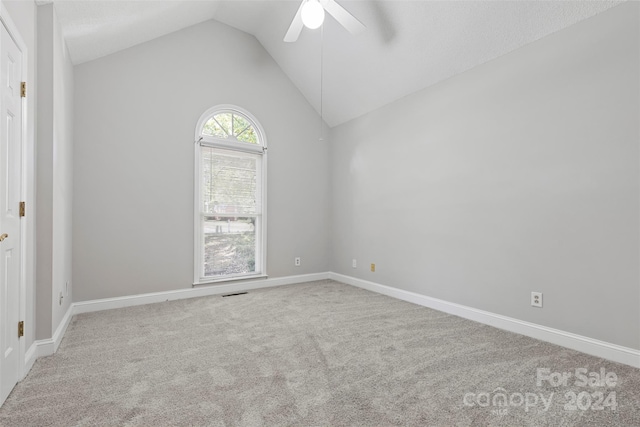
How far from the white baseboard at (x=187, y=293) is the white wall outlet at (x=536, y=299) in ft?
9.84

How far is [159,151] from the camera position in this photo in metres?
3.84

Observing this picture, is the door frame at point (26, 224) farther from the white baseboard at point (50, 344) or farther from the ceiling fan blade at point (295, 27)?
the ceiling fan blade at point (295, 27)

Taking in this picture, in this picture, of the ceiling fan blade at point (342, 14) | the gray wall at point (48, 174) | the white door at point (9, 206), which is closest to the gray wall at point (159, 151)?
the gray wall at point (48, 174)

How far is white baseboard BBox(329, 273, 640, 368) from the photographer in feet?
7.31

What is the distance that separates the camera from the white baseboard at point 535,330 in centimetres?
223

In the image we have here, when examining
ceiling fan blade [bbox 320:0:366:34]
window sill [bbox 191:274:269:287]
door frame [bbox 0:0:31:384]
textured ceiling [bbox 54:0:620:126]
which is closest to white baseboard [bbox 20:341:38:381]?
door frame [bbox 0:0:31:384]

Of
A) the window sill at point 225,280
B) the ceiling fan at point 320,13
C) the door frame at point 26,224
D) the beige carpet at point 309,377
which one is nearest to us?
the beige carpet at point 309,377

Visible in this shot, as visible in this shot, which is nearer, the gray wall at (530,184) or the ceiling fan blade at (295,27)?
the gray wall at (530,184)

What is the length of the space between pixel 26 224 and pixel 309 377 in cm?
208

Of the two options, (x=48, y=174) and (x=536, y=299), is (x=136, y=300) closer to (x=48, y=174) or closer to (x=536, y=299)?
(x=48, y=174)

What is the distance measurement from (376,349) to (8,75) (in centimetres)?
294

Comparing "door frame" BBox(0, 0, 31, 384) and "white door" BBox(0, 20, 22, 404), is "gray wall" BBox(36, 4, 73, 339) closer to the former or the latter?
"door frame" BBox(0, 0, 31, 384)

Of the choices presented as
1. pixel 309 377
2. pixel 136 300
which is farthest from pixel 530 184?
pixel 136 300

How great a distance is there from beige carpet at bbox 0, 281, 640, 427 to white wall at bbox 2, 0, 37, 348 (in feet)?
1.13
